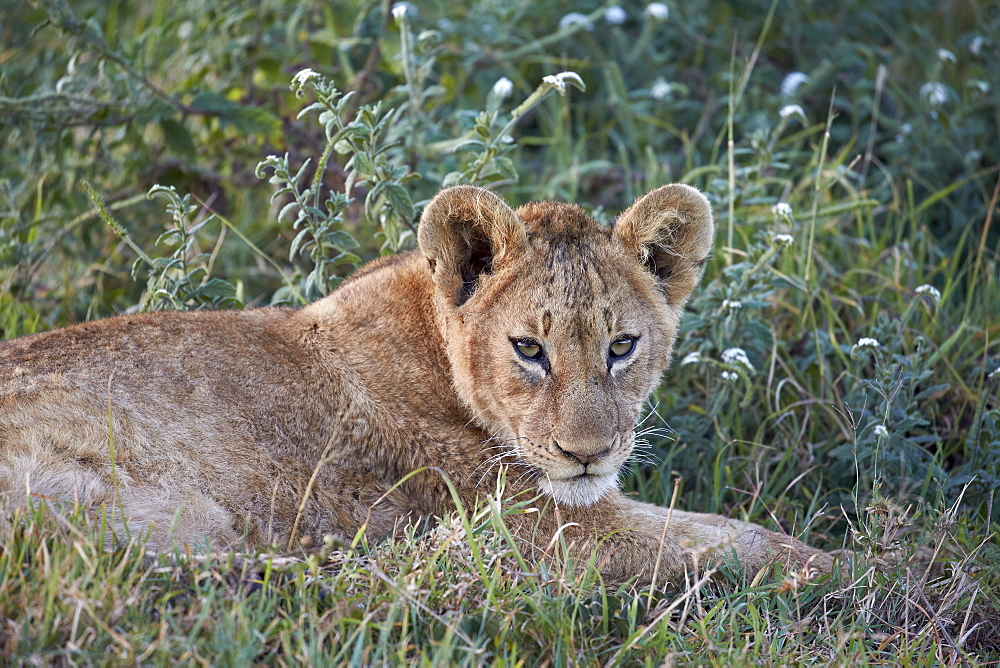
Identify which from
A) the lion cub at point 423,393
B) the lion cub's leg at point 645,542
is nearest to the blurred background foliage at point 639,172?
the lion cub's leg at point 645,542

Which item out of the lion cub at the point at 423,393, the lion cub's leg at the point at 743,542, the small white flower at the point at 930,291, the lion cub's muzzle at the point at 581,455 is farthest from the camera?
the small white flower at the point at 930,291

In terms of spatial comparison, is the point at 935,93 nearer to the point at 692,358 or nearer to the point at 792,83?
the point at 792,83

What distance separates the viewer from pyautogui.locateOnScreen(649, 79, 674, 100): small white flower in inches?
269

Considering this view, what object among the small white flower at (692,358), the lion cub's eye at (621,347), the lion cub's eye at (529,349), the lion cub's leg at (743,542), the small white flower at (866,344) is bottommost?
the lion cub's leg at (743,542)

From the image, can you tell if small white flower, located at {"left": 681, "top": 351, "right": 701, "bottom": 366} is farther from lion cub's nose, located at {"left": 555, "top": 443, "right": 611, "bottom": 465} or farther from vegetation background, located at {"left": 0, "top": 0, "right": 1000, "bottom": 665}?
lion cub's nose, located at {"left": 555, "top": 443, "right": 611, "bottom": 465}

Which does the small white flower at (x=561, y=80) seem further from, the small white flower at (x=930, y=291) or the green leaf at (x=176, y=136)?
the green leaf at (x=176, y=136)

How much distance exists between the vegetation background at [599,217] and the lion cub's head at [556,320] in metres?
0.43

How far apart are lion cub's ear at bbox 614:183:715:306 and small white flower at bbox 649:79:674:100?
2.91m

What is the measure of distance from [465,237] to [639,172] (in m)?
3.08

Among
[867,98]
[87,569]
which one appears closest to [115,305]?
[87,569]

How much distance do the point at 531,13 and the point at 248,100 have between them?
6.58 ft

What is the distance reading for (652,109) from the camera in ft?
23.9

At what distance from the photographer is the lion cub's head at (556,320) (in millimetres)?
3721

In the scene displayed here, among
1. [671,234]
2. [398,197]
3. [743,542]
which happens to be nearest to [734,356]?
[671,234]
